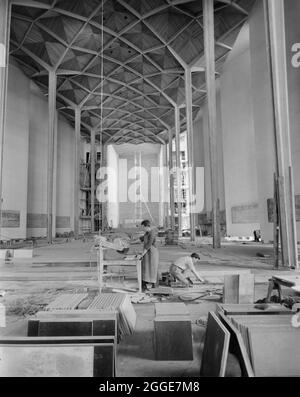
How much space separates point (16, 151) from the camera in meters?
19.9

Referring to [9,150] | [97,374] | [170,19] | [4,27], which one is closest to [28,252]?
[4,27]

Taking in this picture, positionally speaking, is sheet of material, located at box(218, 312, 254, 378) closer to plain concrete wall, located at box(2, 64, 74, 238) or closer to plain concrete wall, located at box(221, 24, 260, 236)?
plain concrete wall, located at box(221, 24, 260, 236)

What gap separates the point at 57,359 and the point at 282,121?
8809mm

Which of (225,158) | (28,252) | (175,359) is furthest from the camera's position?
(225,158)

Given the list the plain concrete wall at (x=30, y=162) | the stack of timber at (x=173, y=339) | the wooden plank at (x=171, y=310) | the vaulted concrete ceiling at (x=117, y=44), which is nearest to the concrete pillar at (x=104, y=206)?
the plain concrete wall at (x=30, y=162)

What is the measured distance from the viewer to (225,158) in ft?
71.2

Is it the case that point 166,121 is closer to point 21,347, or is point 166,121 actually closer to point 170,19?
point 170,19

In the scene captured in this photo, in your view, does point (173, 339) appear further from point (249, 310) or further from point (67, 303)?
point (67, 303)

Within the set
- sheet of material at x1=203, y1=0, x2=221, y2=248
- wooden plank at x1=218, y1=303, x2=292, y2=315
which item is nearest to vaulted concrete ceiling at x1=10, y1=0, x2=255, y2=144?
sheet of material at x1=203, y1=0, x2=221, y2=248

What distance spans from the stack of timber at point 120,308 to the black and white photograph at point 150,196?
29 mm

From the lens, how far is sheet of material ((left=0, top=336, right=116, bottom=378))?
8.13 ft

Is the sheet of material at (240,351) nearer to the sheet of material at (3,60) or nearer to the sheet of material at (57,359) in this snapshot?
the sheet of material at (57,359)

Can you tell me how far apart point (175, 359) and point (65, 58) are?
21615 millimetres

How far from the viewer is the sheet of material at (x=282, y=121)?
871 centimetres
